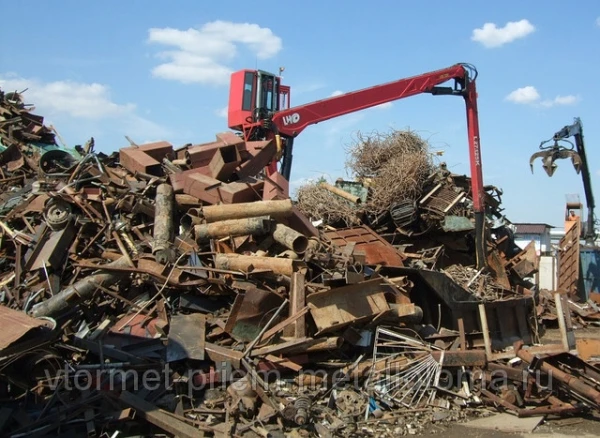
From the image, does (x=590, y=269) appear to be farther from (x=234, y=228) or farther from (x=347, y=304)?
(x=234, y=228)

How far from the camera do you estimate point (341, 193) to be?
1084cm

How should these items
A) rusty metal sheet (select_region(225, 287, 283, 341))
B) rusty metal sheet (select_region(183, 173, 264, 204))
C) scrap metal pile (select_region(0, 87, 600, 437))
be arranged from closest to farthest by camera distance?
scrap metal pile (select_region(0, 87, 600, 437))
rusty metal sheet (select_region(225, 287, 283, 341))
rusty metal sheet (select_region(183, 173, 264, 204))

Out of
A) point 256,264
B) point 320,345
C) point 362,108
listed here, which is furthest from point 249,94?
point 320,345

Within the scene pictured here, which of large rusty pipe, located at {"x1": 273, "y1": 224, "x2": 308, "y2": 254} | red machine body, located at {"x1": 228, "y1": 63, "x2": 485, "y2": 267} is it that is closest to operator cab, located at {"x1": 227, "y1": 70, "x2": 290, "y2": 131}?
red machine body, located at {"x1": 228, "y1": 63, "x2": 485, "y2": 267}

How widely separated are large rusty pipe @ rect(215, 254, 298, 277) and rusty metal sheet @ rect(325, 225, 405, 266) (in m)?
1.96

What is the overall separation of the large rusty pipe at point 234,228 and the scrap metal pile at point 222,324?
0.02 metres

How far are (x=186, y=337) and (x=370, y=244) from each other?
390cm

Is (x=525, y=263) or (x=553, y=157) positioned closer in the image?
(x=525, y=263)

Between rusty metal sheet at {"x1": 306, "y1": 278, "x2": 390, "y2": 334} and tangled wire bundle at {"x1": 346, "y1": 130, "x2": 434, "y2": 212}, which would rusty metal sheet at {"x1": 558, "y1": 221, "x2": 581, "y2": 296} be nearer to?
tangled wire bundle at {"x1": 346, "y1": 130, "x2": 434, "y2": 212}

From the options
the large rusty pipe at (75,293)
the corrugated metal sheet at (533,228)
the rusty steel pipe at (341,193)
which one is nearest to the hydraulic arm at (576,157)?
the rusty steel pipe at (341,193)

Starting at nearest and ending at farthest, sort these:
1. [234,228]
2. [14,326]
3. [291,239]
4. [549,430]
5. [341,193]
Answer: [14,326] < [549,430] < [291,239] < [234,228] < [341,193]

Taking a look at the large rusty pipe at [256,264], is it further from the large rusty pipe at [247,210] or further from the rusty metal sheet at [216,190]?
the rusty metal sheet at [216,190]

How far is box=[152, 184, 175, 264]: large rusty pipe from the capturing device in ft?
22.7

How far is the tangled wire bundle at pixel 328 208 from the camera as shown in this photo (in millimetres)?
10492
